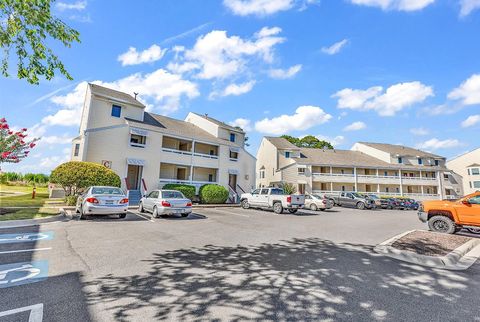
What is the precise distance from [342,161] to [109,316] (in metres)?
42.0

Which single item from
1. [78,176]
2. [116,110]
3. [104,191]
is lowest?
[104,191]

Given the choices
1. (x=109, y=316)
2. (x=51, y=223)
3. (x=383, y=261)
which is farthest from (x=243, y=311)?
(x=51, y=223)

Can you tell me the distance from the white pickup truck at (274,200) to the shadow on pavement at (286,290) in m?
11.0

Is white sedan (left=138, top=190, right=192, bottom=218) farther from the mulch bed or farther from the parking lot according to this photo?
the mulch bed

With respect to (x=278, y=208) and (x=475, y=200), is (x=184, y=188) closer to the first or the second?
(x=278, y=208)

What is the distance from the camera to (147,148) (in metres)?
21.2

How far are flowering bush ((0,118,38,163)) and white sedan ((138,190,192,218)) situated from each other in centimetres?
1142

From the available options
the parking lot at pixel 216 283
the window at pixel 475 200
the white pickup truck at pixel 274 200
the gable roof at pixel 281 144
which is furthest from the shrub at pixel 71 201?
the gable roof at pixel 281 144

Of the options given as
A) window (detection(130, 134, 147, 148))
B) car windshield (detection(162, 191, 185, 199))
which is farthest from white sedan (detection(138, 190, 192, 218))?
window (detection(130, 134, 147, 148))

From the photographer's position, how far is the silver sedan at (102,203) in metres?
10.6

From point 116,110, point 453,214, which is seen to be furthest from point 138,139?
point 453,214

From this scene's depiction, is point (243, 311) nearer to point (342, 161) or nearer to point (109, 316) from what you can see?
point (109, 316)

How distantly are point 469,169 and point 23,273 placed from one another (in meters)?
62.8

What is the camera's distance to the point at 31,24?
6723 mm
